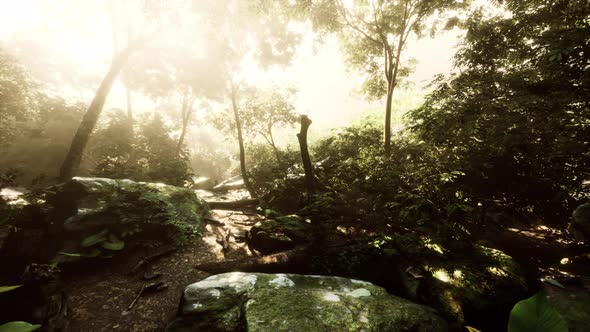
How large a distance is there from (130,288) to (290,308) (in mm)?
3732

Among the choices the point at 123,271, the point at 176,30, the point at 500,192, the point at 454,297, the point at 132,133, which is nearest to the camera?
the point at 454,297

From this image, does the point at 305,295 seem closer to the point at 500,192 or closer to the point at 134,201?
the point at 134,201

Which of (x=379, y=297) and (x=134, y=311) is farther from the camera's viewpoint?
(x=134, y=311)

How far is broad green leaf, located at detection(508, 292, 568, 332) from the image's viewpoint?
1.22 m

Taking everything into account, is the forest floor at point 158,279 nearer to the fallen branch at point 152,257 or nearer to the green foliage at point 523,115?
the fallen branch at point 152,257

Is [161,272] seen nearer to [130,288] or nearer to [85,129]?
[130,288]

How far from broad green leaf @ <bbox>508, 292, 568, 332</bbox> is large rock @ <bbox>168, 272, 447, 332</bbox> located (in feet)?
8.12

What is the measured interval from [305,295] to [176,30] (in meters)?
14.0

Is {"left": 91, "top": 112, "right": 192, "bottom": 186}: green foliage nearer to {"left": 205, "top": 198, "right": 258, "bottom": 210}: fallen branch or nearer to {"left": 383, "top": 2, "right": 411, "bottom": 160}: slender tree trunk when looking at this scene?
{"left": 205, "top": 198, "right": 258, "bottom": 210}: fallen branch

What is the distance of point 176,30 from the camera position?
43.0 feet

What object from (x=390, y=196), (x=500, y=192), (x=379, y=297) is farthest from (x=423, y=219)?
(x=500, y=192)

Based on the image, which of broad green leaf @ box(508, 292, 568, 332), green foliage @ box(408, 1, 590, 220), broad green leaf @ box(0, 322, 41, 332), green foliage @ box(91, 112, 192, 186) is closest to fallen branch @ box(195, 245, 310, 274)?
broad green leaf @ box(0, 322, 41, 332)

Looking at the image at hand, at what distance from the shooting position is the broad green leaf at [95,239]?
19.5 ft

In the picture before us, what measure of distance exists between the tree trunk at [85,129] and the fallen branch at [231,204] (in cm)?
673
